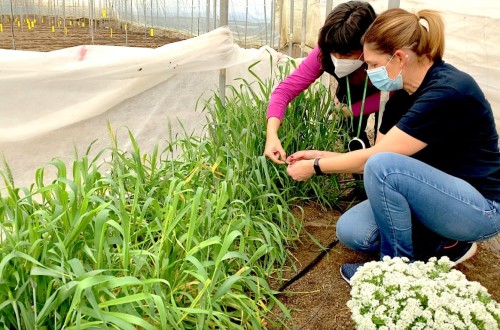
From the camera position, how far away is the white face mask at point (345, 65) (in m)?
1.94

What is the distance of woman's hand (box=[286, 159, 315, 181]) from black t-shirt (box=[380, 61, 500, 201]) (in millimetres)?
335

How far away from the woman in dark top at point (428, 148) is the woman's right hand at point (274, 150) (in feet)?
1.20

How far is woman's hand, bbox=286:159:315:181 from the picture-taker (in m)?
1.74

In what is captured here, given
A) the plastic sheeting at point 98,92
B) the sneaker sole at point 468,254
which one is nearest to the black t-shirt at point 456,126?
the sneaker sole at point 468,254

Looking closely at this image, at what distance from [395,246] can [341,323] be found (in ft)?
0.90

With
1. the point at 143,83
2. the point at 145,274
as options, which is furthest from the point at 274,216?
the point at 143,83

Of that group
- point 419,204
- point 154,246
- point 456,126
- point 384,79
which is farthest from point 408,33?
point 154,246

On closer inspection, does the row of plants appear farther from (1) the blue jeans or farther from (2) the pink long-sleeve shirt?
(1) the blue jeans

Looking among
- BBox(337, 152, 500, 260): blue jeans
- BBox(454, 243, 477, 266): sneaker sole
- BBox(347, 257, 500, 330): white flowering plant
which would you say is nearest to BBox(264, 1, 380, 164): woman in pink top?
BBox(337, 152, 500, 260): blue jeans

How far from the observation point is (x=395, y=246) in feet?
5.23

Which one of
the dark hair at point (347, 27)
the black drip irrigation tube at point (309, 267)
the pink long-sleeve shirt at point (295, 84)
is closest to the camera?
the black drip irrigation tube at point (309, 267)

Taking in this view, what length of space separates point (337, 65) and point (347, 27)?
0.53ft

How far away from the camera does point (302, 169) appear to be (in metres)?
1.76

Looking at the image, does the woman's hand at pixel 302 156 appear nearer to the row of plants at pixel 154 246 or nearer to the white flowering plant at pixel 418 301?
the row of plants at pixel 154 246
